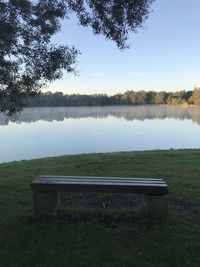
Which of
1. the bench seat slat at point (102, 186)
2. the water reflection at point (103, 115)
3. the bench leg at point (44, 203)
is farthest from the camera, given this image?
the water reflection at point (103, 115)

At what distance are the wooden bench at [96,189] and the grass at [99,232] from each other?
0.52 ft

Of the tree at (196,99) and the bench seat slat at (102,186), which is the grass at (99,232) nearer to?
the bench seat slat at (102,186)

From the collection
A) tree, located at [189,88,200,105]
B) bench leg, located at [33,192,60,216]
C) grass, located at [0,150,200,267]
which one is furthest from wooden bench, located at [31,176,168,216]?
tree, located at [189,88,200,105]

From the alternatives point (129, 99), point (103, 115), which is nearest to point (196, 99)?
point (129, 99)

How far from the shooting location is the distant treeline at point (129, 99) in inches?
3531

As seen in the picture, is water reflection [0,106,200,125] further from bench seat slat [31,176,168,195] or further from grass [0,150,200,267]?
bench seat slat [31,176,168,195]

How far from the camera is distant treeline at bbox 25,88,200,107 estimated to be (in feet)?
294

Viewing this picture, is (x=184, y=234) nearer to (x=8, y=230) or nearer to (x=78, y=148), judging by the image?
(x=8, y=230)

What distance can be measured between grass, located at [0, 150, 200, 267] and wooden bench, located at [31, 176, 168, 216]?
0.52ft

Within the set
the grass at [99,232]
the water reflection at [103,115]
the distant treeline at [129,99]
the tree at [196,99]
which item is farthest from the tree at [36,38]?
the tree at [196,99]

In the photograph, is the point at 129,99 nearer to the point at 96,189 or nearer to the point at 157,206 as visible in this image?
the point at 157,206

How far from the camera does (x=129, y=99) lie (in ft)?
358

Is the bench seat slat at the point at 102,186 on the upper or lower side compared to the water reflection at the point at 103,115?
upper

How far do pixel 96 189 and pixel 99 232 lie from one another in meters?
0.57
